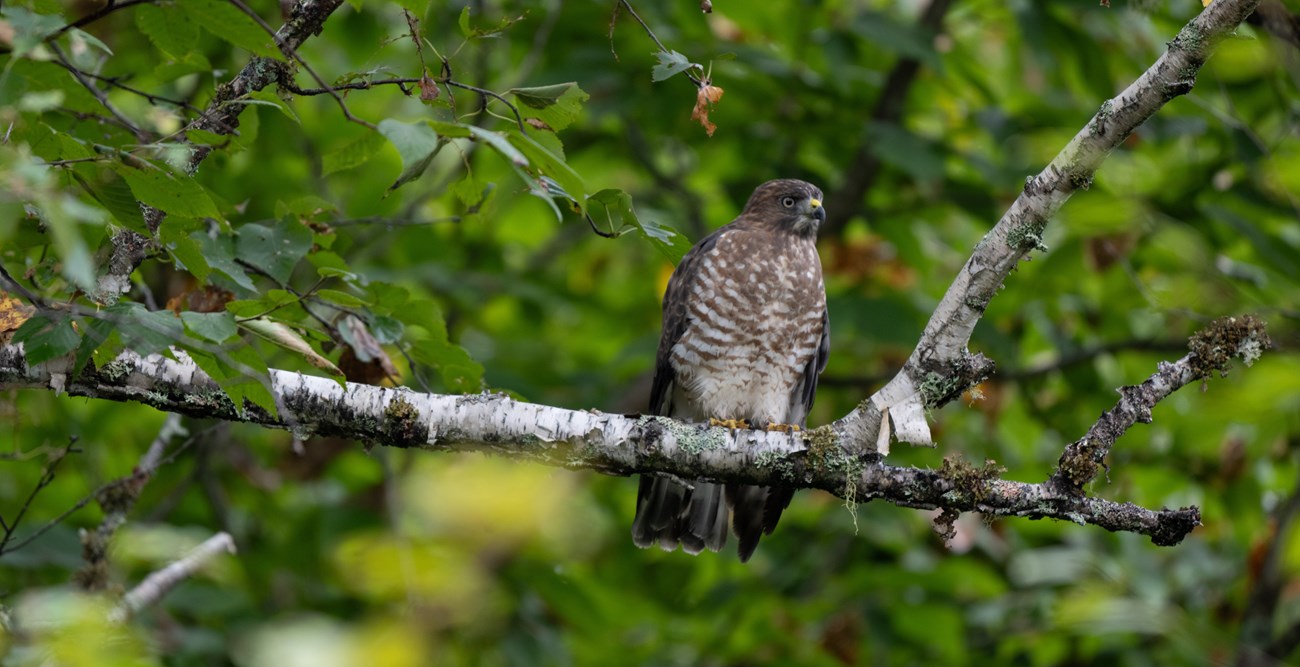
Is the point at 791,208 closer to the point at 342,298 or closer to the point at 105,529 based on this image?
the point at 342,298

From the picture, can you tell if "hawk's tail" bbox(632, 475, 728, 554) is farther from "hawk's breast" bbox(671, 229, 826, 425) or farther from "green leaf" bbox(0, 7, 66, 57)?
"green leaf" bbox(0, 7, 66, 57)

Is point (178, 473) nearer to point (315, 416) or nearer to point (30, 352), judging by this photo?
point (315, 416)

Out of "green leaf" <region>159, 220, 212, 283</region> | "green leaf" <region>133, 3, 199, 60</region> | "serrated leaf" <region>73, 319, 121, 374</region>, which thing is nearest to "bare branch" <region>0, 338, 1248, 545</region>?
"green leaf" <region>159, 220, 212, 283</region>

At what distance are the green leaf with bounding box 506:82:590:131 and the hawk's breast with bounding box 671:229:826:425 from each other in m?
2.58

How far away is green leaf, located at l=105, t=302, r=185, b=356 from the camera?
253cm

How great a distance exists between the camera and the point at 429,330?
3689 mm

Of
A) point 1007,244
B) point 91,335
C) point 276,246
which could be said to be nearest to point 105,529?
point 276,246

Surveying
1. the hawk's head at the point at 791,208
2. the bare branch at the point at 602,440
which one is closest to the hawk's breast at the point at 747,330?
the hawk's head at the point at 791,208

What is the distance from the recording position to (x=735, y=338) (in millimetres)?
5488

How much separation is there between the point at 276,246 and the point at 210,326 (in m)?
0.96

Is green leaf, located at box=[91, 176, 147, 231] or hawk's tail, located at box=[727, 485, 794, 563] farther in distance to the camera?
hawk's tail, located at box=[727, 485, 794, 563]

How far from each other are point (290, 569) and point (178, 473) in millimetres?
976

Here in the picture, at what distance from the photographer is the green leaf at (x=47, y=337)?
2592 mm

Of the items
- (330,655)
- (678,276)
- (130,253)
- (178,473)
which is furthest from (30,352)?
(178,473)
